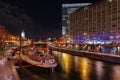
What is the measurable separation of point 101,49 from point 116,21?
57.8m

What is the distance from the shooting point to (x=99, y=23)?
5236 inches

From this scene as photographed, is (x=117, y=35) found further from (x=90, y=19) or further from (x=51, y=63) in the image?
(x=51, y=63)

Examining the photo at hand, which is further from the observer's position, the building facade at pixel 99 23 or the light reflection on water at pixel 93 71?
the building facade at pixel 99 23

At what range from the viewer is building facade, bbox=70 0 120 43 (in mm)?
117819

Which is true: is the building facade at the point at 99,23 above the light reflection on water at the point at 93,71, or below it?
above

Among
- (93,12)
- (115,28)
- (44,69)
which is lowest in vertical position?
(44,69)

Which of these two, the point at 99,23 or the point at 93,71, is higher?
the point at 99,23

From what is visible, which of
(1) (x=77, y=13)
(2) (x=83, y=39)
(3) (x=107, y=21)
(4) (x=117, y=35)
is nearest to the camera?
(4) (x=117, y=35)

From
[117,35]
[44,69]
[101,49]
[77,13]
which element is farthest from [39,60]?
[77,13]

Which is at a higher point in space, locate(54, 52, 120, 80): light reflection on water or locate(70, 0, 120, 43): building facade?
locate(70, 0, 120, 43): building facade

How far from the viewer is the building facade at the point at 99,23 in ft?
387

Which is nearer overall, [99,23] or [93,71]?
[93,71]

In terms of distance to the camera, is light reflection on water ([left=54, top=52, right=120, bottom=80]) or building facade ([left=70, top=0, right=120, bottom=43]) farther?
building facade ([left=70, top=0, right=120, bottom=43])

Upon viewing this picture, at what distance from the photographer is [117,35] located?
111312mm
